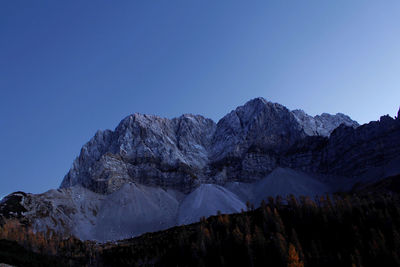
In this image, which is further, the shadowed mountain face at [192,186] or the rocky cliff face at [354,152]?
the rocky cliff face at [354,152]

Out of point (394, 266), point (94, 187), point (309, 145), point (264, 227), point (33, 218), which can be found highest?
point (309, 145)

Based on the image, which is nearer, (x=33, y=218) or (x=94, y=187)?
(x=33, y=218)

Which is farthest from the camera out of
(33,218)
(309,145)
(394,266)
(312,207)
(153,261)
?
(309,145)

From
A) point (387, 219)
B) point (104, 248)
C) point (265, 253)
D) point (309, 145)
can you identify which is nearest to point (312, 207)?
point (387, 219)

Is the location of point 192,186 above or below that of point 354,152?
above

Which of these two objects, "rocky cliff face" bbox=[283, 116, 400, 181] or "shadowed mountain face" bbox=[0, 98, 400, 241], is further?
"rocky cliff face" bbox=[283, 116, 400, 181]

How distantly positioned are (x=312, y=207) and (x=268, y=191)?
211 feet

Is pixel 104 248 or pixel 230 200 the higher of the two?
pixel 230 200

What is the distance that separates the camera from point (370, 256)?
67.2 meters

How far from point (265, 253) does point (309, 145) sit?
426ft

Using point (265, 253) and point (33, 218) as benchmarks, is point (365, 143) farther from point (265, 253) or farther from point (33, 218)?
point (33, 218)

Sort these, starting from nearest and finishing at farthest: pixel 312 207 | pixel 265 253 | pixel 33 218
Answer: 1. pixel 265 253
2. pixel 312 207
3. pixel 33 218

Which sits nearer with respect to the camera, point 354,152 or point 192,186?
point 354,152

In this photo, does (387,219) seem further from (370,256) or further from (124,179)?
(124,179)
